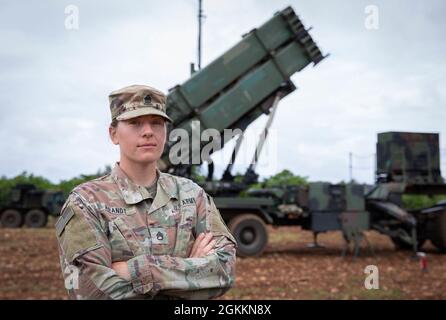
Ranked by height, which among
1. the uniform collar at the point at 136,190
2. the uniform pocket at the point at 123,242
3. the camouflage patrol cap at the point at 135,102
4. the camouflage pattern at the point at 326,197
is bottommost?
the camouflage pattern at the point at 326,197

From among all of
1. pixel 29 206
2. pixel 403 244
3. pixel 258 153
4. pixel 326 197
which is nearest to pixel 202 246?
pixel 258 153

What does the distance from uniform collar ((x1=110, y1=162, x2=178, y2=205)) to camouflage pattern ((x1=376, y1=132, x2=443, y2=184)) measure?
Answer: 8.88 meters

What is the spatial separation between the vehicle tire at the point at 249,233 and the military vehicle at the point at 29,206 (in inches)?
368

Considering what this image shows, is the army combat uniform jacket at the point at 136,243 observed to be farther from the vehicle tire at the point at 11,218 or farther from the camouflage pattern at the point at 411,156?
the vehicle tire at the point at 11,218

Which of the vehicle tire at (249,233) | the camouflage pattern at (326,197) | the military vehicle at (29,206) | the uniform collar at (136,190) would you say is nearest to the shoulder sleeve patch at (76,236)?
the uniform collar at (136,190)

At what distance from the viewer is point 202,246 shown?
1.78 meters

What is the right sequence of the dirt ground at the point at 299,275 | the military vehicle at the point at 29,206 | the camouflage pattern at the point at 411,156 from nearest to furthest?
the dirt ground at the point at 299,275 → the camouflage pattern at the point at 411,156 → the military vehicle at the point at 29,206

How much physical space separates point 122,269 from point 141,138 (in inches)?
16.9

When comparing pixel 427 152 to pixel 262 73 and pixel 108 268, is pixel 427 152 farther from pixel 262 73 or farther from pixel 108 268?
pixel 108 268

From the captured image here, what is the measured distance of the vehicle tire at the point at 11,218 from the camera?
663 inches

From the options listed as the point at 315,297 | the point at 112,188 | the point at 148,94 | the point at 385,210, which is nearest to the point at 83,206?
the point at 112,188

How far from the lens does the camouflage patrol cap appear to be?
1712 millimetres

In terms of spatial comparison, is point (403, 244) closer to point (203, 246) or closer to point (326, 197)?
point (326, 197)

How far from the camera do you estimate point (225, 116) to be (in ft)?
29.9
